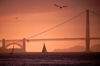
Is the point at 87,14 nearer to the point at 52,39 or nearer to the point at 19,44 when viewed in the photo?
the point at 52,39

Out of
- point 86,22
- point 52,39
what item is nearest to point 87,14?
point 86,22

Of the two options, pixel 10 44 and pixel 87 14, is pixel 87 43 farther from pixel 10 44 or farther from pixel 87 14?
pixel 10 44

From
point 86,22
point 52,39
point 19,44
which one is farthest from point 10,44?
point 86,22

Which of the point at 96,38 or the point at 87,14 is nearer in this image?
the point at 96,38

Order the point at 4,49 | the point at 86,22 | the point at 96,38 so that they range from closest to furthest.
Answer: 1. the point at 96,38
2. the point at 86,22
3. the point at 4,49

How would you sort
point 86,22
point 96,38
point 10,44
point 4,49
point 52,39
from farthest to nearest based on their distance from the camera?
1. point 4,49
2. point 10,44
3. point 86,22
4. point 52,39
5. point 96,38

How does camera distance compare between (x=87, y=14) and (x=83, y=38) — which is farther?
(x=87, y=14)

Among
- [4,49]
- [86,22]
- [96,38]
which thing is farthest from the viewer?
[4,49]

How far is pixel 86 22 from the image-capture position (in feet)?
374

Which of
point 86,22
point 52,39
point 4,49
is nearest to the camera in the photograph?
point 52,39

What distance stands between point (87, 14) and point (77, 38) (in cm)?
2277

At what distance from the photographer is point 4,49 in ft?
500

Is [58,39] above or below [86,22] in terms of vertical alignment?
below

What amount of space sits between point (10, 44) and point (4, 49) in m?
29.8
